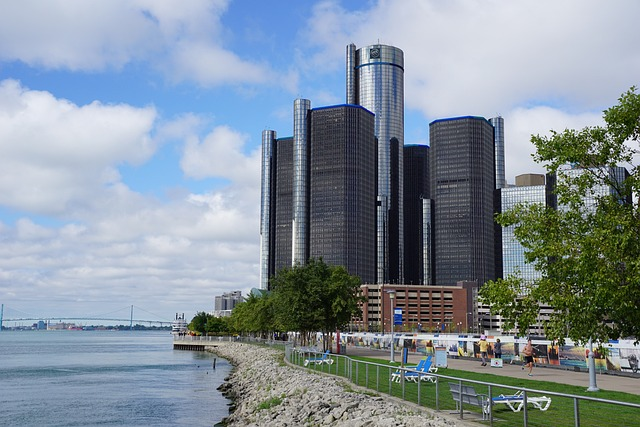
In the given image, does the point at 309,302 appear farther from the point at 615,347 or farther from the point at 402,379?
the point at 402,379

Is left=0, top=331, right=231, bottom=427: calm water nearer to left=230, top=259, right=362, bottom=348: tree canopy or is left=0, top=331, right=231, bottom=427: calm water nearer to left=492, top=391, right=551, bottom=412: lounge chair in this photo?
left=230, top=259, right=362, bottom=348: tree canopy

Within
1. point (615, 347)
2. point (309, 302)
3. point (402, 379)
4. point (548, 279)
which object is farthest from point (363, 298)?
point (548, 279)

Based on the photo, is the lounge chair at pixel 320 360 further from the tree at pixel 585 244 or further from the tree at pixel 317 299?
the tree at pixel 585 244

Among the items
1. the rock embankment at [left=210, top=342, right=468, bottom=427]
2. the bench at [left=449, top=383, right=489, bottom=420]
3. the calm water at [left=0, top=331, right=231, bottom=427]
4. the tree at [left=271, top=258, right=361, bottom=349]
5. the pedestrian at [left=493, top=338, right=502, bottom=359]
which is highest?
the tree at [left=271, top=258, right=361, bottom=349]

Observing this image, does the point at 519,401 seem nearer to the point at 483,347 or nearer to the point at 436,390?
the point at 436,390

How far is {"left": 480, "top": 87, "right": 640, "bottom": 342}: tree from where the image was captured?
17016mm

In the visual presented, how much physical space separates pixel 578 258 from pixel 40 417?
37.4 m

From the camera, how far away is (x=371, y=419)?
65.8 feet

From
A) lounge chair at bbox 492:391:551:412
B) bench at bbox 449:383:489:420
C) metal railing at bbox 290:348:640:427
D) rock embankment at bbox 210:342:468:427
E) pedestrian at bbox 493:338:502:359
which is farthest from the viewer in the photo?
pedestrian at bbox 493:338:502:359

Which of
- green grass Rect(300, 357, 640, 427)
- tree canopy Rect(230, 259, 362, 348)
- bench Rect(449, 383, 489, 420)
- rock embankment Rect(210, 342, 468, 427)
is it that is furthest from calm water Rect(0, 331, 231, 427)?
bench Rect(449, 383, 489, 420)

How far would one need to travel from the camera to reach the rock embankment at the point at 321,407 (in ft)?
62.8

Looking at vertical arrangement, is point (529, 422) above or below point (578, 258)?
below

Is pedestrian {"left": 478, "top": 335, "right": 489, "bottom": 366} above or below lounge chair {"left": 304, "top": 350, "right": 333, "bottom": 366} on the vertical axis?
above

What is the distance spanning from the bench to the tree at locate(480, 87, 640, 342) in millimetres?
2775
